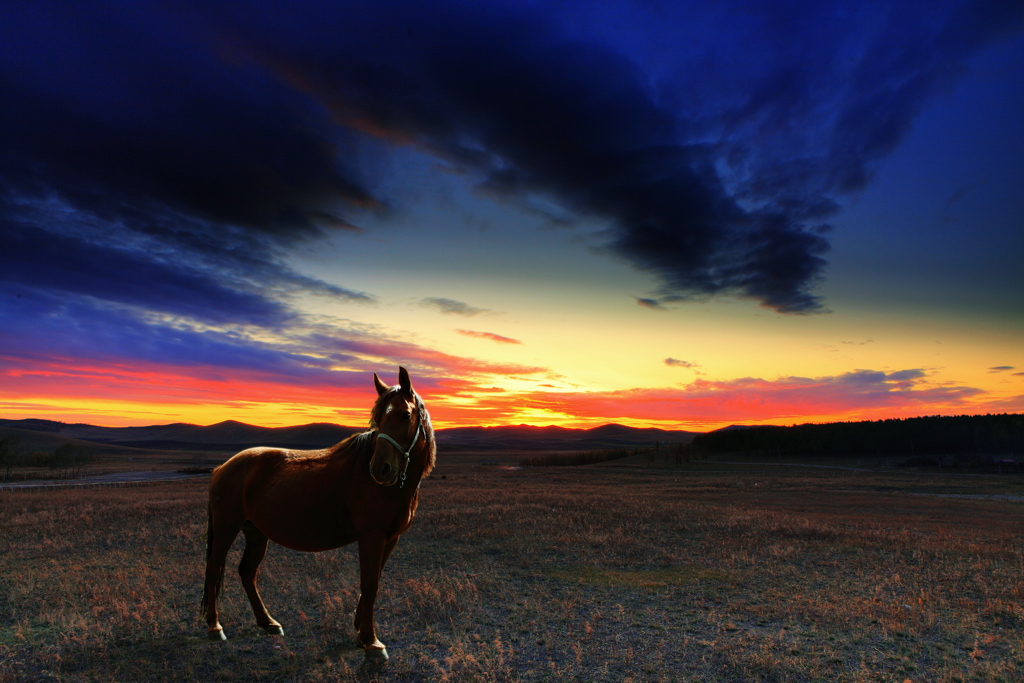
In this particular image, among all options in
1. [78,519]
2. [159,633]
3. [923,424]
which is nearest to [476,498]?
[78,519]

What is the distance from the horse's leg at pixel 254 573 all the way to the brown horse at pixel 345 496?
2 cm

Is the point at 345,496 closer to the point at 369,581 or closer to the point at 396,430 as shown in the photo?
the point at 369,581

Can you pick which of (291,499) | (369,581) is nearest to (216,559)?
(291,499)

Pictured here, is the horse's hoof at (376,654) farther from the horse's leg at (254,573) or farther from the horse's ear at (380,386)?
the horse's ear at (380,386)

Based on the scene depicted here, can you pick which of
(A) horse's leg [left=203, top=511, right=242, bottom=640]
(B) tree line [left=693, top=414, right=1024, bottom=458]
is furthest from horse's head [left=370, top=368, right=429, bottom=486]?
(B) tree line [left=693, top=414, right=1024, bottom=458]

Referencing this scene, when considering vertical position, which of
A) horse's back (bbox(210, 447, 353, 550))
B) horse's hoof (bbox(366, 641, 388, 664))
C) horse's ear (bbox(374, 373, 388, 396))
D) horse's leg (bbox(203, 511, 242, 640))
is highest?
horse's ear (bbox(374, 373, 388, 396))

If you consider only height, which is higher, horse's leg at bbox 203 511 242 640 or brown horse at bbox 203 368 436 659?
brown horse at bbox 203 368 436 659

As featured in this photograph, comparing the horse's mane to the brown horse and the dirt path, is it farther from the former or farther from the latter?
the dirt path

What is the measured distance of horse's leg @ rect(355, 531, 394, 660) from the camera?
5.73m

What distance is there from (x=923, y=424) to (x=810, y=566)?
11661cm

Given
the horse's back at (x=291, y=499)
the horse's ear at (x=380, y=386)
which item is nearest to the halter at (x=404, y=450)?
the horse's ear at (x=380, y=386)

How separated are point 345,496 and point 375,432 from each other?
913 millimetres

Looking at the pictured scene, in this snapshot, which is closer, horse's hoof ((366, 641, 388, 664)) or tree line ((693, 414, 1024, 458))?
horse's hoof ((366, 641, 388, 664))

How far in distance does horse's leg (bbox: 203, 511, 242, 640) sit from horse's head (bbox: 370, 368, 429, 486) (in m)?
2.80
